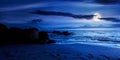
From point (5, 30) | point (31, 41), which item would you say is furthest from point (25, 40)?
point (5, 30)

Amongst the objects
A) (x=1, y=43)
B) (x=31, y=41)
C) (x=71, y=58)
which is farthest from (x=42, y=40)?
(x=71, y=58)

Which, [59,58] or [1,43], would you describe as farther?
[1,43]

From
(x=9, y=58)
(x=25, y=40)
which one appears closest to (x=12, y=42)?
(x=25, y=40)

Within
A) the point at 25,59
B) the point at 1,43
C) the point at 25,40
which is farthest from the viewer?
the point at 25,40

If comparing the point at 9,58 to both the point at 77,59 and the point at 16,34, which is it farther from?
the point at 16,34

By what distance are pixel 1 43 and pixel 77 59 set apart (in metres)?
17.3

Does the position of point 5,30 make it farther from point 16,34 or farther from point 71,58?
point 71,58

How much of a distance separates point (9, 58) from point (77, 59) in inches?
166

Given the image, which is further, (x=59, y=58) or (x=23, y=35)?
(x=23, y=35)

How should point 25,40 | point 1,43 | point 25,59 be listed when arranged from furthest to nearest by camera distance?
1. point 25,40
2. point 1,43
3. point 25,59

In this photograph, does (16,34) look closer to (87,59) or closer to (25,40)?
(25,40)

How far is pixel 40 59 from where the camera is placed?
2000 cm

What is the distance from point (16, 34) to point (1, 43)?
3.46 meters

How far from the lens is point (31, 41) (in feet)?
126
